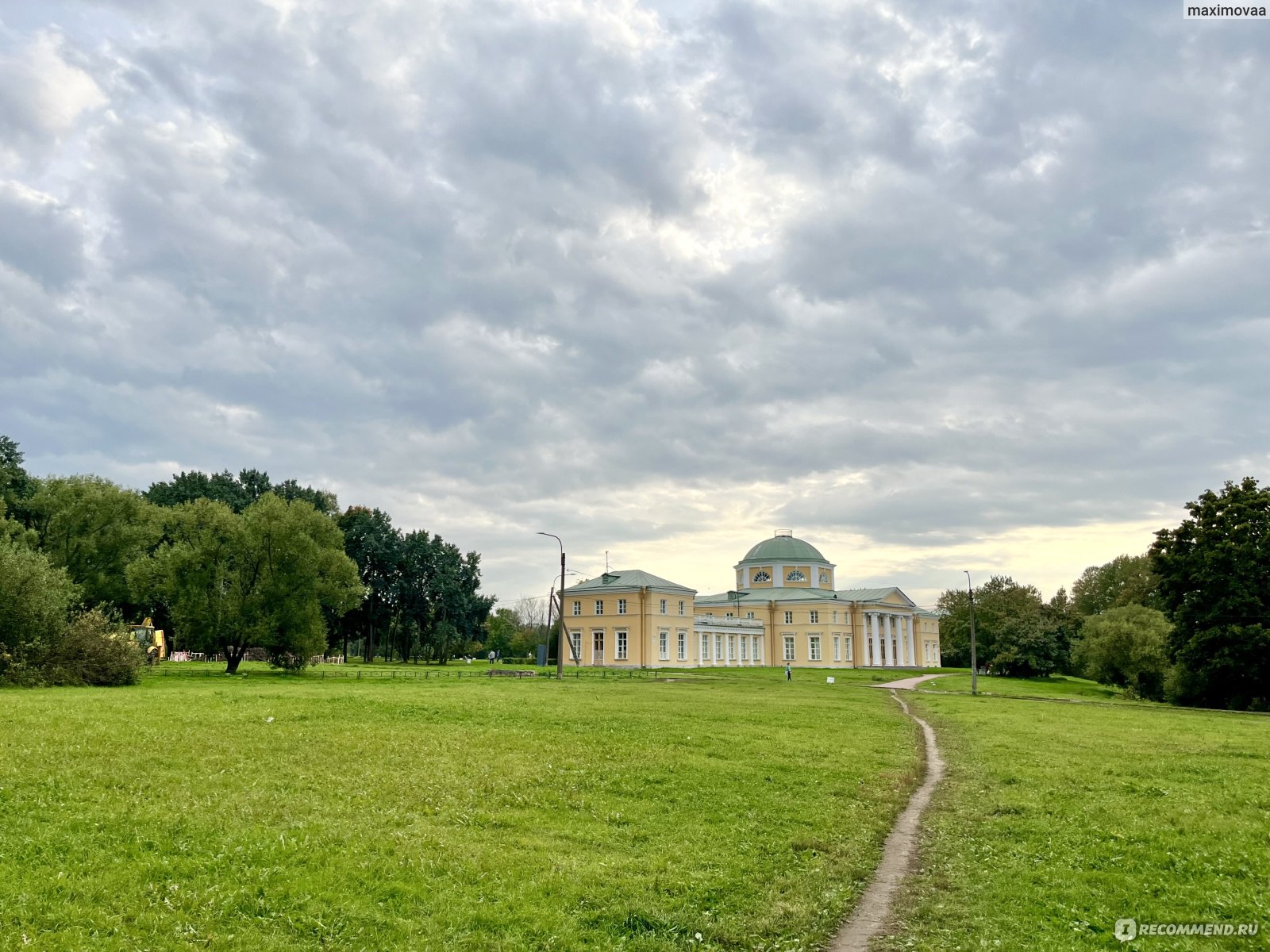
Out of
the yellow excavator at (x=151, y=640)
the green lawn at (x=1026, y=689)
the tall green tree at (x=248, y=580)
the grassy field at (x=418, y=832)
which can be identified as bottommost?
the green lawn at (x=1026, y=689)

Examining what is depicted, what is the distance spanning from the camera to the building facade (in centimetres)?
8950

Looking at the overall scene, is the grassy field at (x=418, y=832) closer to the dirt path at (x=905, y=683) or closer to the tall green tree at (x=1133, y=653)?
the dirt path at (x=905, y=683)

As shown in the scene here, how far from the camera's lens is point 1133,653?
5844cm

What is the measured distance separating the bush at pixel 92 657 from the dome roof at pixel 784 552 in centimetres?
8407

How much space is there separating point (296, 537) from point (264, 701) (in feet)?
88.6

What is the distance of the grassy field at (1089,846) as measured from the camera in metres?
8.86

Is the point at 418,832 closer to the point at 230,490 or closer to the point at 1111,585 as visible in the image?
the point at 230,490

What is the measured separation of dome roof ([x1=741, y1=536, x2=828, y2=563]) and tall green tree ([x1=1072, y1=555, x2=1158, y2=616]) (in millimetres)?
33045

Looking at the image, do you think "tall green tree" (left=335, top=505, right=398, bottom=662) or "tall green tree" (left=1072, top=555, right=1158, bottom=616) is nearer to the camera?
"tall green tree" (left=335, top=505, right=398, bottom=662)

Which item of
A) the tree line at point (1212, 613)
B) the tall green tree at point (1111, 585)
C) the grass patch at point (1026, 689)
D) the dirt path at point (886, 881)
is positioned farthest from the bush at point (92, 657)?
the tall green tree at point (1111, 585)

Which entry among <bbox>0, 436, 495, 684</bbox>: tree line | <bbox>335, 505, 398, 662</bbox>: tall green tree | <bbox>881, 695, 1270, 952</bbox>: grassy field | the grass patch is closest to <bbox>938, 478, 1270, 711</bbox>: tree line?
the grass patch

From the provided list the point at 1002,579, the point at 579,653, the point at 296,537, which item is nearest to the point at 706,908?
the point at 296,537

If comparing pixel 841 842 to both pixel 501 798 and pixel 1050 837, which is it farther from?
pixel 501 798

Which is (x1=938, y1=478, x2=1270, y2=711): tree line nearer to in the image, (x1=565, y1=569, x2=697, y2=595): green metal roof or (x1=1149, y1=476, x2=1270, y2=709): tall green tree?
(x1=1149, y1=476, x2=1270, y2=709): tall green tree
